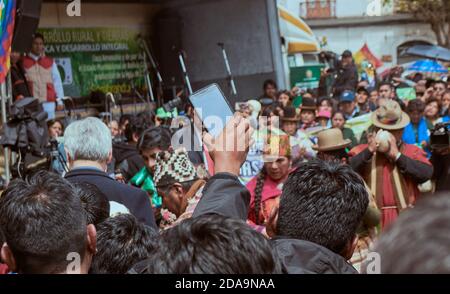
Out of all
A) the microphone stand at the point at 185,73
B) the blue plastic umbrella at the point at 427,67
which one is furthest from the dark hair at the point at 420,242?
the blue plastic umbrella at the point at 427,67

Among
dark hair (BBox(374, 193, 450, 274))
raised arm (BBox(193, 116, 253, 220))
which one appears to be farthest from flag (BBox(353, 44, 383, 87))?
dark hair (BBox(374, 193, 450, 274))

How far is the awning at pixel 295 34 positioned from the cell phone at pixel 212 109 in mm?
10182

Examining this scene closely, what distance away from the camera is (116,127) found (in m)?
8.51

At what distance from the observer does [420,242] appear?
3.67 feet

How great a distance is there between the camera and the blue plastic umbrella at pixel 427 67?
14906 millimetres

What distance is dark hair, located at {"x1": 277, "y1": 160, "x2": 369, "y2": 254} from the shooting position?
2.12 metres

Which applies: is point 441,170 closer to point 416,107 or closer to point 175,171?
point 175,171

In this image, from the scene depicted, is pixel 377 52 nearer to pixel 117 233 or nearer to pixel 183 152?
pixel 183 152

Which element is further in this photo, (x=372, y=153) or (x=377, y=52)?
(x=377, y=52)

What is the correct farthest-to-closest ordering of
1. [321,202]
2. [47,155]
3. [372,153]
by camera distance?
[47,155], [372,153], [321,202]

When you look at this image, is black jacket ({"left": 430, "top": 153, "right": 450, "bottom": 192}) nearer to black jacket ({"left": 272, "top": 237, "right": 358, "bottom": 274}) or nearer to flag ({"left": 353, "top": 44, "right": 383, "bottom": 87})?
black jacket ({"left": 272, "top": 237, "right": 358, "bottom": 274})

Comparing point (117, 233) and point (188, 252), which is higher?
point (188, 252)
